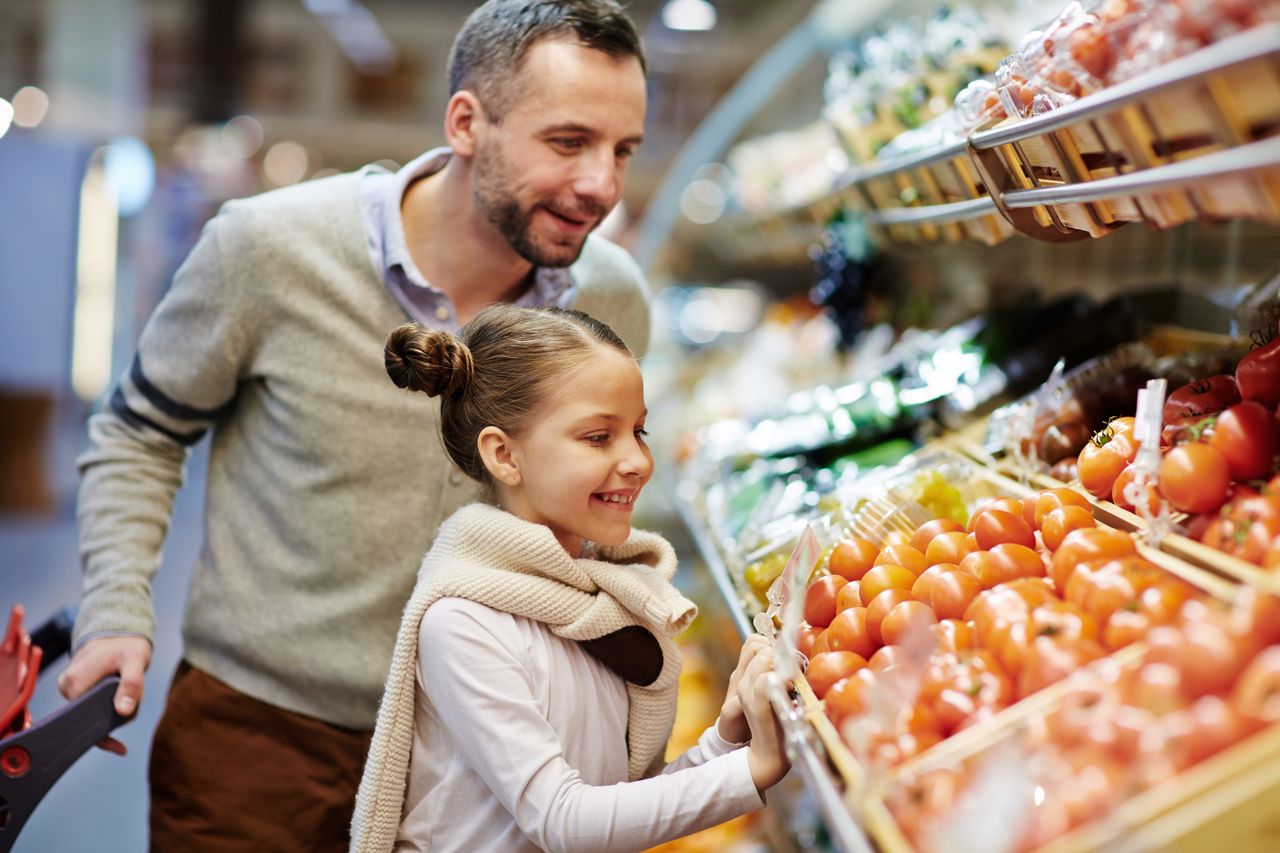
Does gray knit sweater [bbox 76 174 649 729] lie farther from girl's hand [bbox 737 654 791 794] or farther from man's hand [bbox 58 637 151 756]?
girl's hand [bbox 737 654 791 794]

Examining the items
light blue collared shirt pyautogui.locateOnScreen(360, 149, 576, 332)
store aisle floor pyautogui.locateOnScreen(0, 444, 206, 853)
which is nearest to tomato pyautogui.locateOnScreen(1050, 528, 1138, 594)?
light blue collared shirt pyautogui.locateOnScreen(360, 149, 576, 332)

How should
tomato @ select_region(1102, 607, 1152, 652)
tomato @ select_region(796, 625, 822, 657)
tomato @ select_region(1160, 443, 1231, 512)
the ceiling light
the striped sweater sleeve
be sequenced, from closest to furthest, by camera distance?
tomato @ select_region(1102, 607, 1152, 652) < tomato @ select_region(1160, 443, 1231, 512) < tomato @ select_region(796, 625, 822, 657) < the striped sweater sleeve < the ceiling light

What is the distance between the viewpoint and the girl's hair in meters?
1.60

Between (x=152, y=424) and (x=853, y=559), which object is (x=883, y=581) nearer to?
(x=853, y=559)

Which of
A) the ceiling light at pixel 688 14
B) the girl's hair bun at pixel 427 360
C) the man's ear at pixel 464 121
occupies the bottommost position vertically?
the girl's hair bun at pixel 427 360

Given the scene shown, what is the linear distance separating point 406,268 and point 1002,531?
1116 millimetres

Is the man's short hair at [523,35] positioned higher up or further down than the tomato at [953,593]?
higher up

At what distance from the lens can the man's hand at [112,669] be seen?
188 cm

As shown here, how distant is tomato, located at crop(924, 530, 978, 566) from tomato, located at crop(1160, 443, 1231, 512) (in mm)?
329

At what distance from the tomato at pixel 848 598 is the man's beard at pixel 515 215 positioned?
2.59ft

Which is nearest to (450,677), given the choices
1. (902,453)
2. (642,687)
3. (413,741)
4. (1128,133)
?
(413,741)

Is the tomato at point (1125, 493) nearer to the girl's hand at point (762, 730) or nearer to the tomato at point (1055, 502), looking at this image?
the tomato at point (1055, 502)

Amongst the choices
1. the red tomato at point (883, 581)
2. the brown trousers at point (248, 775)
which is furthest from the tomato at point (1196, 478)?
the brown trousers at point (248, 775)

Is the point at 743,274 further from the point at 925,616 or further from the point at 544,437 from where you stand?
the point at 925,616
